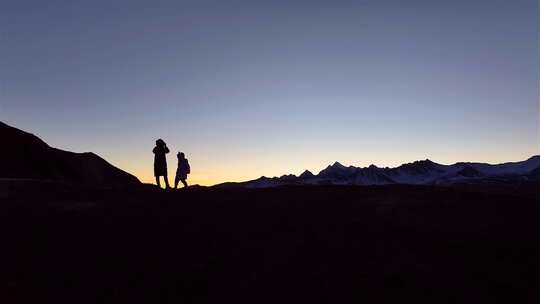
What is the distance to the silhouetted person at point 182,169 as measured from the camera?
23.5m

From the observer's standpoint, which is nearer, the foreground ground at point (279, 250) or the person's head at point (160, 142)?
the foreground ground at point (279, 250)

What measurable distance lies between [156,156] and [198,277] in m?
12.8

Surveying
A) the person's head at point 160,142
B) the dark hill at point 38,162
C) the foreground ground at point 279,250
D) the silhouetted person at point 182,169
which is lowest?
the foreground ground at point 279,250

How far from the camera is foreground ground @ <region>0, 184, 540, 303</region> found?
10.5m

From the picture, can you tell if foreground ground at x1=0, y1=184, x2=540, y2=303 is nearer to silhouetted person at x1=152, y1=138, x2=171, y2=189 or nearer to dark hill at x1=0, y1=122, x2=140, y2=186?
silhouetted person at x1=152, y1=138, x2=171, y2=189

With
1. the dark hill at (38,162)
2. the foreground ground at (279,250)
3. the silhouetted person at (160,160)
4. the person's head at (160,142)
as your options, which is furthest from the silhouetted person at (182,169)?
the dark hill at (38,162)

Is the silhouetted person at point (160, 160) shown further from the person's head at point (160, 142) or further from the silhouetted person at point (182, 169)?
the silhouetted person at point (182, 169)

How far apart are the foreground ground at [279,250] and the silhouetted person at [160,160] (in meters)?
6.49

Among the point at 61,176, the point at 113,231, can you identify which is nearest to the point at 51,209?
the point at 113,231

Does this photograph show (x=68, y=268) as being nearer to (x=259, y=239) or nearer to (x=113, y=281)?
(x=113, y=281)

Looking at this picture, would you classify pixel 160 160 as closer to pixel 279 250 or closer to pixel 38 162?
pixel 279 250

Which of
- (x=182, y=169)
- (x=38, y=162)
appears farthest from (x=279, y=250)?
(x=38, y=162)

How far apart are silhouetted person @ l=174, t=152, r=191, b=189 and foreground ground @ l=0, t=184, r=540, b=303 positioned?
6718 mm

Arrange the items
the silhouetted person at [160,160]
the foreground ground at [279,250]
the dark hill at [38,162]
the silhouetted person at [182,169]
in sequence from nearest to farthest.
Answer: the foreground ground at [279,250] → the silhouetted person at [160,160] → the silhouetted person at [182,169] → the dark hill at [38,162]
